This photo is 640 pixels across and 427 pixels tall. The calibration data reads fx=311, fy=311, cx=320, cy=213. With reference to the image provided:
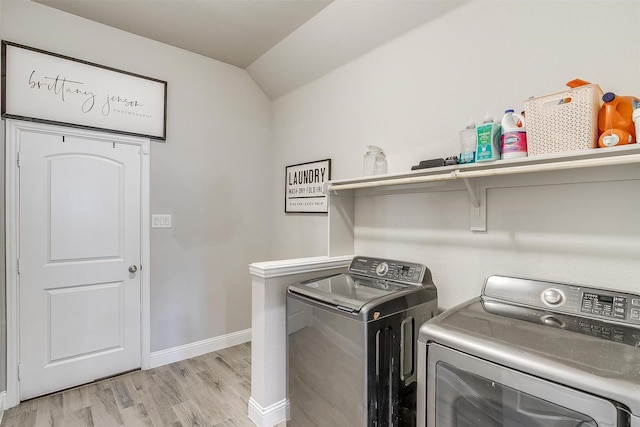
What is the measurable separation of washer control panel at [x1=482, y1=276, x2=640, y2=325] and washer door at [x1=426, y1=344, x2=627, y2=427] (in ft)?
1.66

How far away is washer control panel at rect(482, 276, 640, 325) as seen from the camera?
116 centimetres

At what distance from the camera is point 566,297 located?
1.27 m

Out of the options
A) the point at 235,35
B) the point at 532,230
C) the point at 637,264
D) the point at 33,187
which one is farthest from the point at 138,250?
the point at 637,264

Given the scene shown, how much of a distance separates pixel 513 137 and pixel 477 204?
1.44ft

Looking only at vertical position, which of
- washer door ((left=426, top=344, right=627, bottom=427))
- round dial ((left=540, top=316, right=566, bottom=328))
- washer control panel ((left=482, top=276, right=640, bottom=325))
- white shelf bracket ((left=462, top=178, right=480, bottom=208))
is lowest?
washer door ((left=426, top=344, right=627, bottom=427))

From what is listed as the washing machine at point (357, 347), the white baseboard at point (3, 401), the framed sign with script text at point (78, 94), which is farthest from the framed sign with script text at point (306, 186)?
the white baseboard at point (3, 401)

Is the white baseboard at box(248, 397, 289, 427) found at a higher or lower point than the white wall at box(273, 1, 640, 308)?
lower

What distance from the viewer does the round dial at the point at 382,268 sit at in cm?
194

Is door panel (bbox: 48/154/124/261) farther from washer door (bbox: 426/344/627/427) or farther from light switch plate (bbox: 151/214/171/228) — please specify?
washer door (bbox: 426/344/627/427)

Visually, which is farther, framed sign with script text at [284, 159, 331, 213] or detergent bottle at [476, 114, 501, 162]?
framed sign with script text at [284, 159, 331, 213]

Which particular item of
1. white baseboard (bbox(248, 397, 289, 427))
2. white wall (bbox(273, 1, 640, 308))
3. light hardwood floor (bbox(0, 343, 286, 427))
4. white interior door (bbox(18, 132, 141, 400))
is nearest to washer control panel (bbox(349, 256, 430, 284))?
white wall (bbox(273, 1, 640, 308))

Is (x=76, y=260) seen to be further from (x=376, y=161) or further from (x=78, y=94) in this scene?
(x=376, y=161)

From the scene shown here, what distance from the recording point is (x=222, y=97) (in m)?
3.12

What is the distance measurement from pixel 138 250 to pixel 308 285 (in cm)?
172
